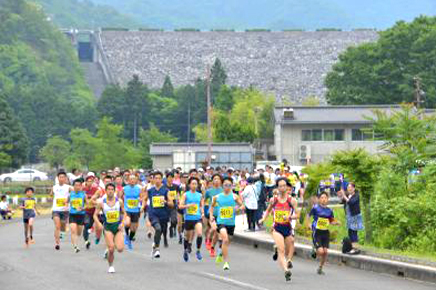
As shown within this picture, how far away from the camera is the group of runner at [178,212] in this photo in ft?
Answer: 69.3

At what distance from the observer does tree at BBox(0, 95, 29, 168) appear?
94438mm

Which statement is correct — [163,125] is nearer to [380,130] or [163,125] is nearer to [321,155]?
[321,155]

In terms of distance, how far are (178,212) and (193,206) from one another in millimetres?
5553

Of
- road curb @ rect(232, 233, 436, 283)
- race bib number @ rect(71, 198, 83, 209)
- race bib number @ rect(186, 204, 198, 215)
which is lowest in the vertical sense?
road curb @ rect(232, 233, 436, 283)

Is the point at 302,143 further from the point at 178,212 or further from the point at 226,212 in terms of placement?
the point at 226,212

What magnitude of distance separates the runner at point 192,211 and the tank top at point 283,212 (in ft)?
11.1

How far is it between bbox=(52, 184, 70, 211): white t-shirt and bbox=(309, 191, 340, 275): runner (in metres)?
7.89

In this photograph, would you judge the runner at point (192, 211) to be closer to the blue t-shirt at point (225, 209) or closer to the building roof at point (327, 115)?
the blue t-shirt at point (225, 209)

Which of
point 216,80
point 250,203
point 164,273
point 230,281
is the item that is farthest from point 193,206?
point 216,80

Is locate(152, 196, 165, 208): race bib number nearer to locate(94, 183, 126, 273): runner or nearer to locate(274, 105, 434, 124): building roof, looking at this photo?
locate(94, 183, 126, 273): runner

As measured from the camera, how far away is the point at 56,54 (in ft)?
652

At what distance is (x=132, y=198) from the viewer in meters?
27.2

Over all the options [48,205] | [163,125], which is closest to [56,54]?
[163,125]

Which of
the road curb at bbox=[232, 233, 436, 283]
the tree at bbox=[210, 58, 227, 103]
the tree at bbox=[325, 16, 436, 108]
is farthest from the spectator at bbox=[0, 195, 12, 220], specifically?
the tree at bbox=[210, 58, 227, 103]
